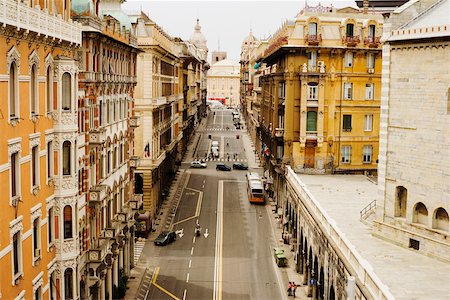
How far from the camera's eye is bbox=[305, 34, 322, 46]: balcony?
78188 millimetres

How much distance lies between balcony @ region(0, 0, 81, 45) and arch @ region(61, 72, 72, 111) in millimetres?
1922

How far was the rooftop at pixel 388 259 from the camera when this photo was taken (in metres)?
34.4

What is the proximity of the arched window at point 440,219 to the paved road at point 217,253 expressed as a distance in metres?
17.0

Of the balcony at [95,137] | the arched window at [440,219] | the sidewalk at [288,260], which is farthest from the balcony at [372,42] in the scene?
the balcony at [95,137]

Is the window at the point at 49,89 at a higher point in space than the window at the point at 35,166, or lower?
higher

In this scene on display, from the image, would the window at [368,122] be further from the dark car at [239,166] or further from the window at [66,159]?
the window at [66,159]

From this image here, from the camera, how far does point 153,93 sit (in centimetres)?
7869

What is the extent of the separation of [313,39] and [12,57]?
54930 mm

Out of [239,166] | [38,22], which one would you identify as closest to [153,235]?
[38,22]

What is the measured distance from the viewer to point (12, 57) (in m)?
27.6

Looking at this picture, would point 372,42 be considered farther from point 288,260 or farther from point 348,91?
point 288,260

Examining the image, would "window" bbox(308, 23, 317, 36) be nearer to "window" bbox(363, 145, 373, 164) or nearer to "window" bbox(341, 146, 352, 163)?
"window" bbox(341, 146, 352, 163)

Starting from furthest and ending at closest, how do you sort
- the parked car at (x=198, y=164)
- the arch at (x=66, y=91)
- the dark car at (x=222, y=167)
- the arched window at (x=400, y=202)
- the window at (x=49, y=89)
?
the parked car at (x=198, y=164), the dark car at (x=222, y=167), the arched window at (x=400, y=202), the arch at (x=66, y=91), the window at (x=49, y=89)

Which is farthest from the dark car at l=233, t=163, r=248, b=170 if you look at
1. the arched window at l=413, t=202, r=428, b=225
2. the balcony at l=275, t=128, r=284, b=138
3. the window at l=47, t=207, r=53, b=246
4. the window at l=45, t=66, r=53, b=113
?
the window at l=45, t=66, r=53, b=113
